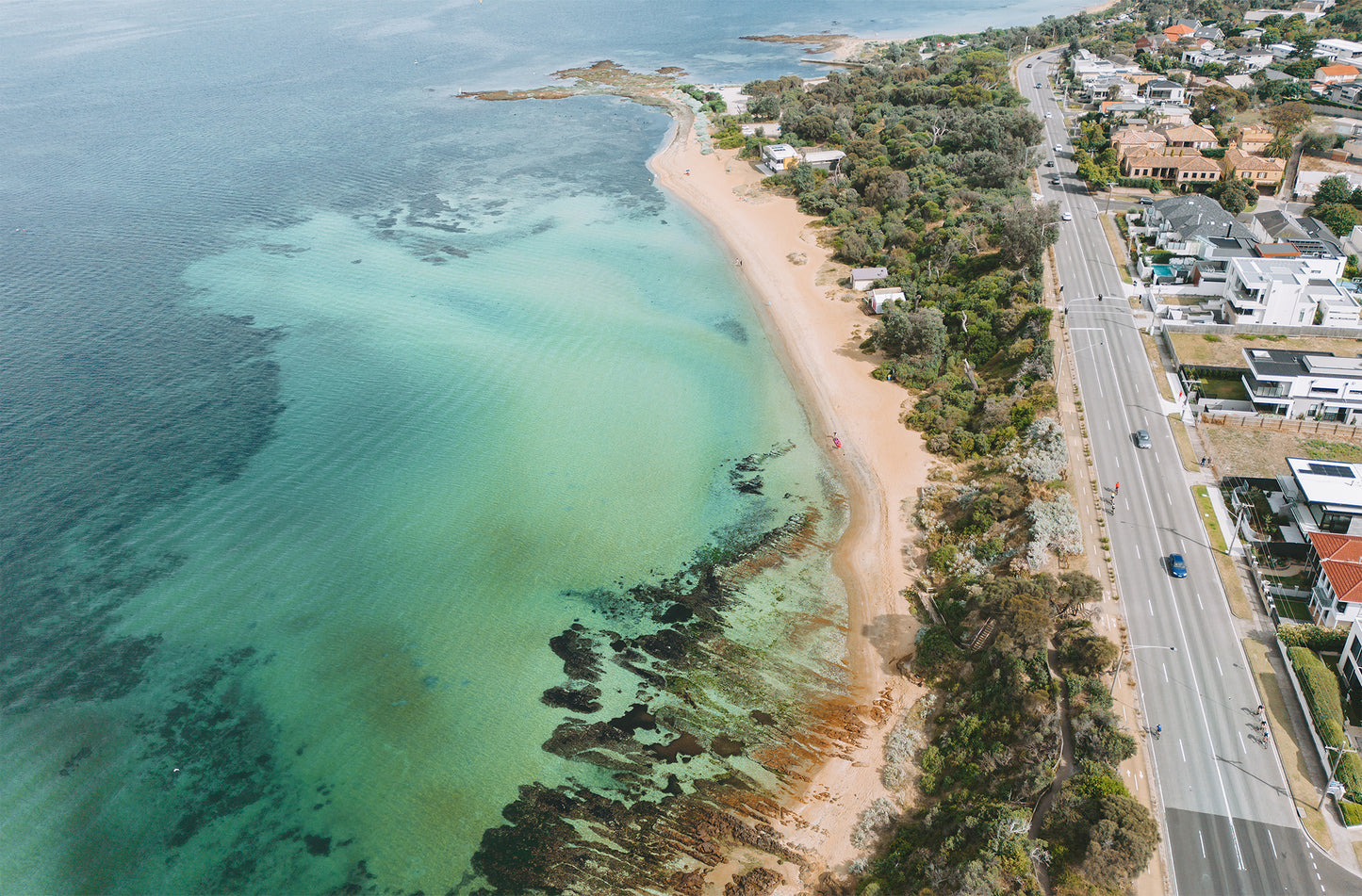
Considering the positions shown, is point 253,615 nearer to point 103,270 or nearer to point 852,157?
point 103,270

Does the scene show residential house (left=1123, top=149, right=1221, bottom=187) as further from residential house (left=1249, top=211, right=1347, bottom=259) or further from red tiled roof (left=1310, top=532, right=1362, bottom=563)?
red tiled roof (left=1310, top=532, right=1362, bottom=563)

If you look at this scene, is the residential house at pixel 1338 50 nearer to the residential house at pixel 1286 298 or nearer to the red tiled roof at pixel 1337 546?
the residential house at pixel 1286 298

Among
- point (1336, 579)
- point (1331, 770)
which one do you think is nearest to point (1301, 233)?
point (1336, 579)

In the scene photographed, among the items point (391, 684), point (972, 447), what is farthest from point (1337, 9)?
point (391, 684)

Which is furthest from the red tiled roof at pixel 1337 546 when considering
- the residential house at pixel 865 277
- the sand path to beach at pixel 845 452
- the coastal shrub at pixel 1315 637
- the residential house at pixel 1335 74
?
the residential house at pixel 1335 74

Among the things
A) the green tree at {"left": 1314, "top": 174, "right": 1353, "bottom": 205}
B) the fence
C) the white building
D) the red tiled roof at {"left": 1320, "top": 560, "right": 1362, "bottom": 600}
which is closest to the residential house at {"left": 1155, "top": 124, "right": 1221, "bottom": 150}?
the green tree at {"left": 1314, "top": 174, "right": 1353, "bottom": 205}
